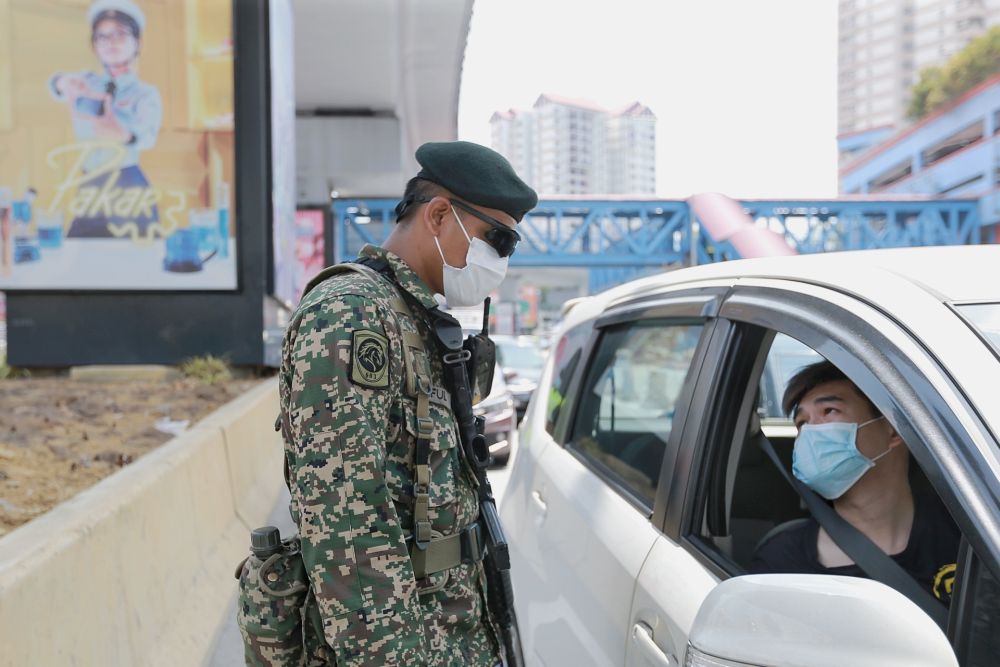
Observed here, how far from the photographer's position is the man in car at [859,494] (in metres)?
1.99

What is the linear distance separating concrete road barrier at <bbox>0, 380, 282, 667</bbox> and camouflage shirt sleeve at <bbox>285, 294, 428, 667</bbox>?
3.44ft

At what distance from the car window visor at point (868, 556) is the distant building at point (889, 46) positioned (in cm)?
13600

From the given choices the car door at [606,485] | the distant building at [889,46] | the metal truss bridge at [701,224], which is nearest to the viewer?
the car door at [606,485]

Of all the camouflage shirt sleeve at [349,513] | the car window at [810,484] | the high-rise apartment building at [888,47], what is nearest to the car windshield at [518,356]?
the car window at [810,484]

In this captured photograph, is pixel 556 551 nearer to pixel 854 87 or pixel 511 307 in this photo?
pixel 511 307

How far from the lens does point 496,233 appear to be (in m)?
1.96

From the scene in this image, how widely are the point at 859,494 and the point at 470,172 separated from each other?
1.18 meters

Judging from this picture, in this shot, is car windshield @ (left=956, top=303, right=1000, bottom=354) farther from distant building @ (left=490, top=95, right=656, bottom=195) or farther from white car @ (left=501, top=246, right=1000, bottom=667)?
distant building @ (left=490, top=95, right=656, bottom=195)

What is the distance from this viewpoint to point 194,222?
491 inches

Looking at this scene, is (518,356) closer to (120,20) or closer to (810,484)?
(120,20)

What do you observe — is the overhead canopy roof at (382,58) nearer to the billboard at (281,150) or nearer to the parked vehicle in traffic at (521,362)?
the billboard at (281,150)

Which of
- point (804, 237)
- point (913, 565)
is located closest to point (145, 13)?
point (913, 565)

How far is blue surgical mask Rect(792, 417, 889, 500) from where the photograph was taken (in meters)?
2.00

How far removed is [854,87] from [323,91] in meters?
137
